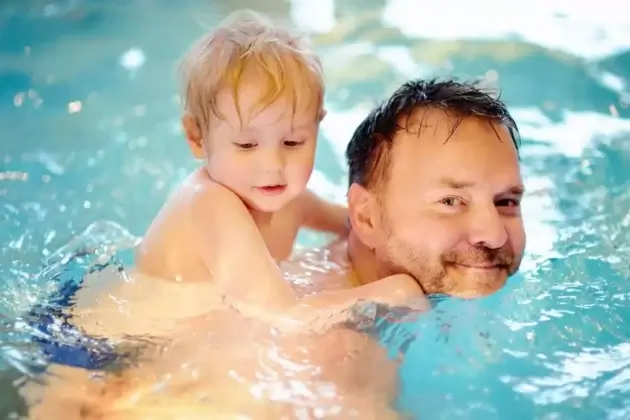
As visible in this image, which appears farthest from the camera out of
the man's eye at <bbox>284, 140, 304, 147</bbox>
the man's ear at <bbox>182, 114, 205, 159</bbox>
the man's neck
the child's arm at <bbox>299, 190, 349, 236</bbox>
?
the child's arm at <bbox>299, 190, 349, 236</bbox>

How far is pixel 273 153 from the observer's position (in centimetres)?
231

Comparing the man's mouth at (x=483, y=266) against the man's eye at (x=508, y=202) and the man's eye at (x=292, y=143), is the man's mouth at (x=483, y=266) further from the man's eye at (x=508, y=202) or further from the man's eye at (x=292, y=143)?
the man's eye at (x=292, y=143)

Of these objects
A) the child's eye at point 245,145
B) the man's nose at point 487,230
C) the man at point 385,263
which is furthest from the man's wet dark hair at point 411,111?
the child's eye at point 245,145

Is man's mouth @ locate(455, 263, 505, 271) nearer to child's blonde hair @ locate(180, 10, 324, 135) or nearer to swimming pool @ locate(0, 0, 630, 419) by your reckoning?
swimming pool @ locate(0, 0, 630, 419)

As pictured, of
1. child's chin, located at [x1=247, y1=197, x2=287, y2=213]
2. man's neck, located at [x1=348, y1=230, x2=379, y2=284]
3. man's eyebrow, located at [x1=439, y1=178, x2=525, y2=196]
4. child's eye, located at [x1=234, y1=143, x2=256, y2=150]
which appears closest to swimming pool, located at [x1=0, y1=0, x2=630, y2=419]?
man's neck, located at [x1=348, y1=230, x2=379, y2=284]

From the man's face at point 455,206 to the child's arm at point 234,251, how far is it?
1.20 ft

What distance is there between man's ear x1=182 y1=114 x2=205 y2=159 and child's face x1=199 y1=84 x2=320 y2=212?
0.19ft

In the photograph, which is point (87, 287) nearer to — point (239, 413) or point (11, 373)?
point (11, 373)

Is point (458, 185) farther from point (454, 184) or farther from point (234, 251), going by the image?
point (234, 251)

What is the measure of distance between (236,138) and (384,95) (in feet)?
7.14

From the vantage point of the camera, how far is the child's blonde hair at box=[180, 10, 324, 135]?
2287mm

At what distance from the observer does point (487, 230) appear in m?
2.27

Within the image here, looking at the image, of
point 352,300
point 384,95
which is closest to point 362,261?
point 352,300

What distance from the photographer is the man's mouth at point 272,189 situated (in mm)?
2361
